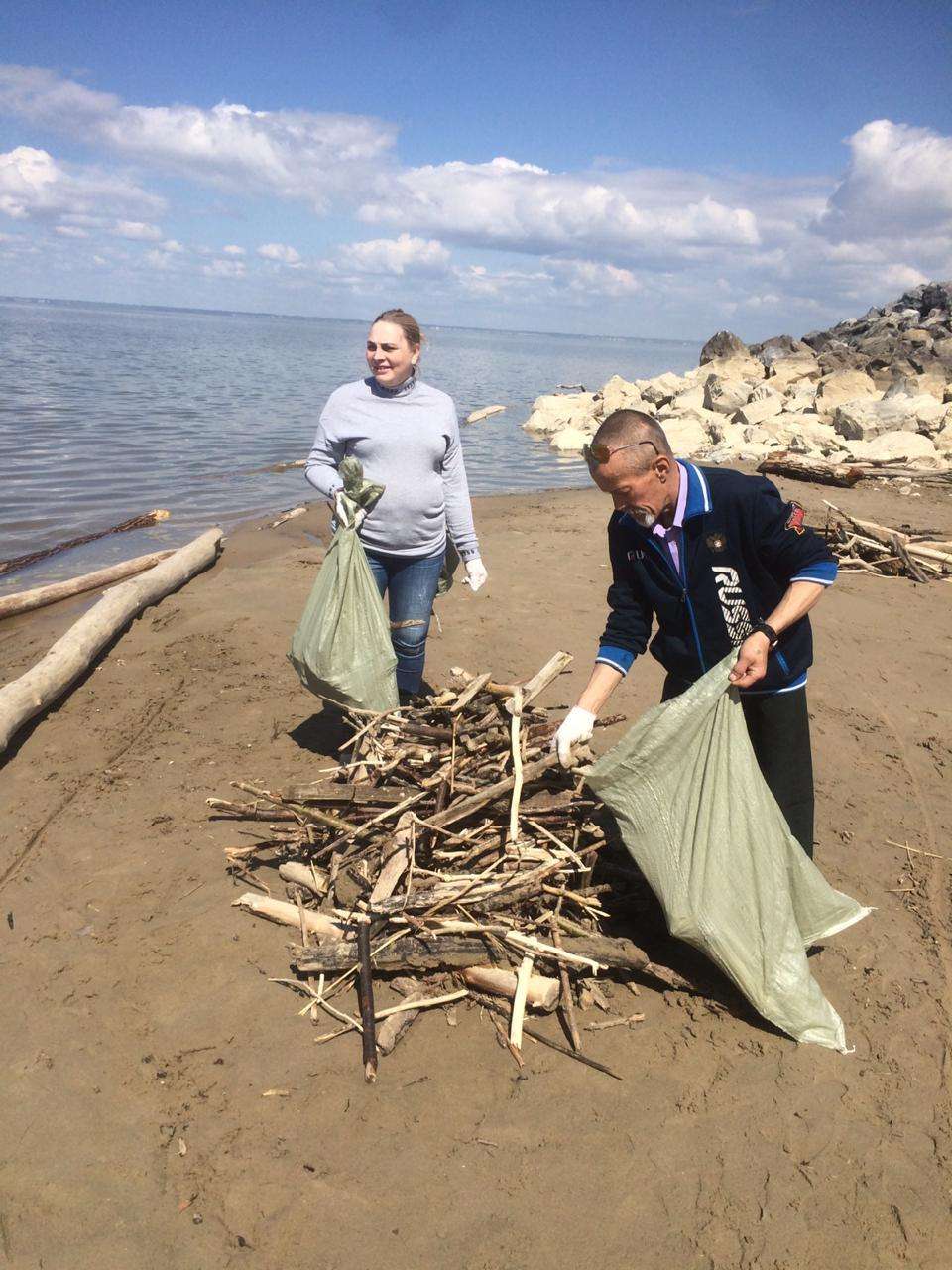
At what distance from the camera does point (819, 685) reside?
5809mm

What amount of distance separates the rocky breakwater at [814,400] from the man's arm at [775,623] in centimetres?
1291

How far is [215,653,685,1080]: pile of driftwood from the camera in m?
Result: 2.76

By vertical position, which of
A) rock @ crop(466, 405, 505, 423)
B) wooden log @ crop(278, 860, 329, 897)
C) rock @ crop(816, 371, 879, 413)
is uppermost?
rock @ crop(816, 371, 879, 413)

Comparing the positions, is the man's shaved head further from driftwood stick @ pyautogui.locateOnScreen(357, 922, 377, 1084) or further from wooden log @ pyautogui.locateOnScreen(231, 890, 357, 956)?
wooden log @ pyautogui.locateOnScreen(231, 890, 357, 956)

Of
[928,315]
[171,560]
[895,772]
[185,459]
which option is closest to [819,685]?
[895,772]

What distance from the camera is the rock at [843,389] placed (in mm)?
20198

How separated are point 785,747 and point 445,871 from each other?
4.28 feet

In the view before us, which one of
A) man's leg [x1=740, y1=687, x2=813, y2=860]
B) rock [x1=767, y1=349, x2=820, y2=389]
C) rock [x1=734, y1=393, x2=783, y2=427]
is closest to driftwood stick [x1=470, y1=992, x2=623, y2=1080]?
man's leg [x1=740, y1=687, x2=813, y2=860]

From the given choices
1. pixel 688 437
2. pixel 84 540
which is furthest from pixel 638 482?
pixel 688 437

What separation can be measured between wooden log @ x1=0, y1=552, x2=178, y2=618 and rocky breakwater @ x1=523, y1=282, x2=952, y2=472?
34.9ft

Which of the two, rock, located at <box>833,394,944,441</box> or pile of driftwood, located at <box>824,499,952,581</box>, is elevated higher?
rock, located at <box>833,394,944,441</box>

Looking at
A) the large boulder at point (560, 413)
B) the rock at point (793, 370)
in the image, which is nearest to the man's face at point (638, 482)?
the large boulder at point (560, 413)

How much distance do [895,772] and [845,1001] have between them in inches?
83.3

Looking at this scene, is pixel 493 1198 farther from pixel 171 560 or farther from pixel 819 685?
pixel 171 560
